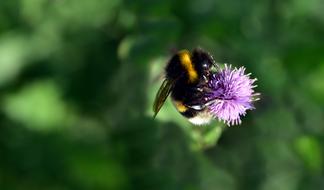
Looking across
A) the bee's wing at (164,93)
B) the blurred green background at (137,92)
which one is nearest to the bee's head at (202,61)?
the bee's wing at (164,93)

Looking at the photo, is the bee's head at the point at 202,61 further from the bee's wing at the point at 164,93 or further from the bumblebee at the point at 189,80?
the bee's wing at the point at 164,93

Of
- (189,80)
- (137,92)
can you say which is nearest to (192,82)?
(189,80)

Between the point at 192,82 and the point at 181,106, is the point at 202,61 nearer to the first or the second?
the point at 192,82

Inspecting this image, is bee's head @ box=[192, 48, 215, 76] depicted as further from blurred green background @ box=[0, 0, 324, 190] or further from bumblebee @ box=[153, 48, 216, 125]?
blurred green background @ box=[0, 0, 324, 190]

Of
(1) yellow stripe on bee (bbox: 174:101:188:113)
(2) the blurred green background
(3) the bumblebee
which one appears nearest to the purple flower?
(3) the bumblebee

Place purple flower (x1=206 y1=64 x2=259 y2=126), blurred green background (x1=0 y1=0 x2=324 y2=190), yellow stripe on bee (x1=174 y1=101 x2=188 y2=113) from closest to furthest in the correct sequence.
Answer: purple flower (x1=206 y1=64 x2=259 y2=126), yellow stripe on bee (x1=174 y1=101 x2=188 y2=113), blurred green background (x1=0 y1=0 x2=324 y2=190)

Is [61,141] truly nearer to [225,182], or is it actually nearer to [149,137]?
[149,137]

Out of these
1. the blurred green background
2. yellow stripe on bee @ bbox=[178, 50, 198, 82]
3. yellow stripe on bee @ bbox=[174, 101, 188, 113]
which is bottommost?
yellow stripe on bee @ bbox=[174, 101, 188, 113]
